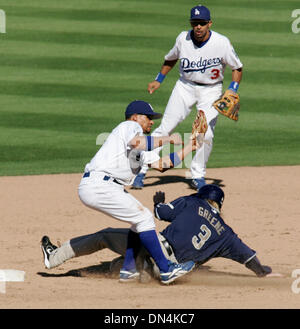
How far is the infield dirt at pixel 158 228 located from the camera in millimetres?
6156

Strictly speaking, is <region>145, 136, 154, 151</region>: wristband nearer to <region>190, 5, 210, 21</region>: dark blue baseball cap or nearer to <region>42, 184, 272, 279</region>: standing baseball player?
<region>42, 184, 272, 279</region>: standing baseball player

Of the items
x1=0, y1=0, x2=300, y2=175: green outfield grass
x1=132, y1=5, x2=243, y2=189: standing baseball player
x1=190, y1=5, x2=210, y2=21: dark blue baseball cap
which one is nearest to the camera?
x1=190, y1=5, x2=210, y2=21: dark blue baseball cap

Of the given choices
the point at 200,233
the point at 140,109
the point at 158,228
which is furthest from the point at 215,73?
the point at 200,233

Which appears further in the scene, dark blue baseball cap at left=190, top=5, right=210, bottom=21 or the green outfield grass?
the green outfield grass

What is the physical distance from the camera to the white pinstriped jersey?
996cm

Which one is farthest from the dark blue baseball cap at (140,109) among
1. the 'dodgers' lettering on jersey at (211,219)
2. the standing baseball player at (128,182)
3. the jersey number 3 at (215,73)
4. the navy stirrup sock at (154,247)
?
the jersey number 3 at (215,73)

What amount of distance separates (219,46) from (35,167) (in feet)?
10.3

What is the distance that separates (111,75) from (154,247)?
951cm

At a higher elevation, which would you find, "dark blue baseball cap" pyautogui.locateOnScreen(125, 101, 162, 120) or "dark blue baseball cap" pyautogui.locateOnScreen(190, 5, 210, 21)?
"dark blue baseball cap" pyautogui.locateOnScreen(190, 5, 210, 21)

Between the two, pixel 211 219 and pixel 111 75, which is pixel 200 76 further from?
pixel 111 75

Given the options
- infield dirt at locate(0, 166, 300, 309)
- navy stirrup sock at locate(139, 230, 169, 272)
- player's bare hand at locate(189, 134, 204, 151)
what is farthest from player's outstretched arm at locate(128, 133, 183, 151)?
infield dirt at locate(0, 166, 300, 309)

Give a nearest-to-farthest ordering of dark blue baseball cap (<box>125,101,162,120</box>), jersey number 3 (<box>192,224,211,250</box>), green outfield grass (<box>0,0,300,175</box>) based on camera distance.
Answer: jersey number 3 (<box>192,224,211,250</box>) → dark blue baseball cap (<box>125,101,162,120</box>) → green outfield grass (<box>0,0,300,175</box>)

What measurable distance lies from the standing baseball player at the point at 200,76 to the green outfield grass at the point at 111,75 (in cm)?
137

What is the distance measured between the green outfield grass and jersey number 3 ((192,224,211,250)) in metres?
4.61
